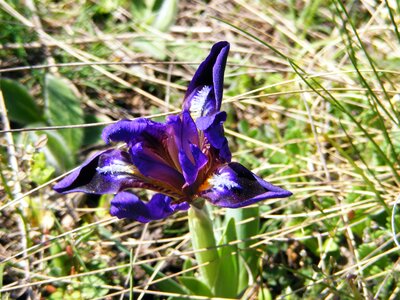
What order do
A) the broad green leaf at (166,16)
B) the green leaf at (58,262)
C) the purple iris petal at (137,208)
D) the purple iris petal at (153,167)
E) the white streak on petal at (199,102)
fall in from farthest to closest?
the broad green leaf at (166,16) < the green leaf at (58,262) < the white streak on petal at (199,102) < the purple iris petal at (153,167) < the purple iris petal at (137,208)

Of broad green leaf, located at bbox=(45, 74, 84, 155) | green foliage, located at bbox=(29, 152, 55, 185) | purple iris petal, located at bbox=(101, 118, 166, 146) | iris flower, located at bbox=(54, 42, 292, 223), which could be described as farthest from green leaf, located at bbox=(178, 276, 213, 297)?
broad green leaf, located at bbox=(45, 74, 84, 155)

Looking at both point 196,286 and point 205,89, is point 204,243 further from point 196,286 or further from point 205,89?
point 205,89

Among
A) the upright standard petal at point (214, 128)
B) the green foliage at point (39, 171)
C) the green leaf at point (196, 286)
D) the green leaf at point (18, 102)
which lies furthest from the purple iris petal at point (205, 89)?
the green leaf at point (18, 102)

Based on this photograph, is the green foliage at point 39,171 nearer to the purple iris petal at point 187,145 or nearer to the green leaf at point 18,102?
the green leaf at point 18,102

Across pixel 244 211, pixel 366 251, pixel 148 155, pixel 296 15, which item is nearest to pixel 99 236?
pixel 244 211

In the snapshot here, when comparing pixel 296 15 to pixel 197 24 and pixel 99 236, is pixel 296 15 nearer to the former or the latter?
pixel 197 24

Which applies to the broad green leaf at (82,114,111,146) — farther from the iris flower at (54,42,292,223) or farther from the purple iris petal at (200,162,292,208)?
the purple iris petal at (200,162,292,208)

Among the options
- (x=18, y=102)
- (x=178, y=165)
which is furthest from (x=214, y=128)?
(x=18, y=102)
